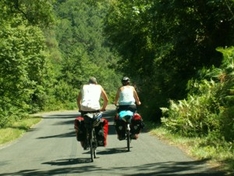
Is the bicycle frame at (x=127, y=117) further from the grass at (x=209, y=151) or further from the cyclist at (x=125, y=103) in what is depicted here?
the grass at (x=209, y=151)

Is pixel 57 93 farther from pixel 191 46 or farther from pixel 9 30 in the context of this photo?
pixel 191 46

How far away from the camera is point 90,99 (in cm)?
1248

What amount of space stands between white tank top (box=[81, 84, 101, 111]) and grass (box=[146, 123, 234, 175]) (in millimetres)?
2680

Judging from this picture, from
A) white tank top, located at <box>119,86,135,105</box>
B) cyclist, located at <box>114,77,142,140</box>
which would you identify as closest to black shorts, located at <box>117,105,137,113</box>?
cyclist, located at <box>114,77,142,140</box>

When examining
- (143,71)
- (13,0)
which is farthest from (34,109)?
(13,0)

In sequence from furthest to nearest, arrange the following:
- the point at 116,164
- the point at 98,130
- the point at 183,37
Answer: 1. the point at 183,37
2. the point at 98,130
3. the point at 116,164

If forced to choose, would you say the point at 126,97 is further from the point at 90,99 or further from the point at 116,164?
the point at 116,164

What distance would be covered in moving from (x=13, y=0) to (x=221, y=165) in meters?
19.5

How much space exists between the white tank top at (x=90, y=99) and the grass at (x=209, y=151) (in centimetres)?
268

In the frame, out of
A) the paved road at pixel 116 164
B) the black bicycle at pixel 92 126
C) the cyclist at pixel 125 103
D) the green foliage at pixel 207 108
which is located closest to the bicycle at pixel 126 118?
the cyclist at pixel 125 103

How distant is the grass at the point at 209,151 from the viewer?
412 inches

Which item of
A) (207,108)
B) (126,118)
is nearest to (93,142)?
(126,118)

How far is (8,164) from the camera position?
12648 millimetres

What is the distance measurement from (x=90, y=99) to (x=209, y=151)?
10.6 feet
